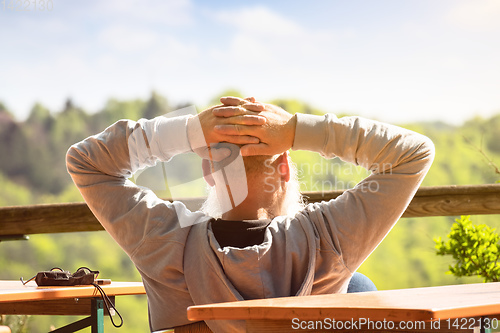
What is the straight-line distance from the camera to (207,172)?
1361 mm

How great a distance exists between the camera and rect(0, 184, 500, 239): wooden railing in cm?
247

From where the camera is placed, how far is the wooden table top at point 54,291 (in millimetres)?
1449

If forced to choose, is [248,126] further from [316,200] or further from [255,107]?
[316,200]

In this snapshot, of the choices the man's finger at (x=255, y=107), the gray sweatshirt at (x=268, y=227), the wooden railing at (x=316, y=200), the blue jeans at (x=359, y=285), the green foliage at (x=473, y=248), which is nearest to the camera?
the gray sweatshirt at (x=268, y=227)

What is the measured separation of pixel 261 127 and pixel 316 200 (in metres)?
1.22

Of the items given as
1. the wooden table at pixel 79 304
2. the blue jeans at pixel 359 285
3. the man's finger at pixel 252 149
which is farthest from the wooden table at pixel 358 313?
the wooden table at pixel 79 304

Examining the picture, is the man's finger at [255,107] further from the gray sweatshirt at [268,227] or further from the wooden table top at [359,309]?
the wooden table top at [359,309]

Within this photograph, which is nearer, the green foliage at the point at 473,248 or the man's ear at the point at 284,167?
the man's ear at the point at 284,167

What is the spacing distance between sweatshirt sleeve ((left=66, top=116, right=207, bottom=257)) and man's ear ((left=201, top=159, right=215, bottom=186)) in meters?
0.05

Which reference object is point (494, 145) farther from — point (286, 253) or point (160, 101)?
point (286, 253)

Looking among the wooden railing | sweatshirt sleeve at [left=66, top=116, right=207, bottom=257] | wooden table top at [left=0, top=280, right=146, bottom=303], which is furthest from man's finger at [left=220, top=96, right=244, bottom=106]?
the wooden railing

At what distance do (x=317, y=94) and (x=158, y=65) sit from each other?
5.95m

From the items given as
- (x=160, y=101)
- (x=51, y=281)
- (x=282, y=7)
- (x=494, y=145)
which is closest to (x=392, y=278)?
(x=494, y=145)

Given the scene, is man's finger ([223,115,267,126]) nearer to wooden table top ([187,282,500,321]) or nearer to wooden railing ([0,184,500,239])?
wooden table top ([187,282,500,321])
